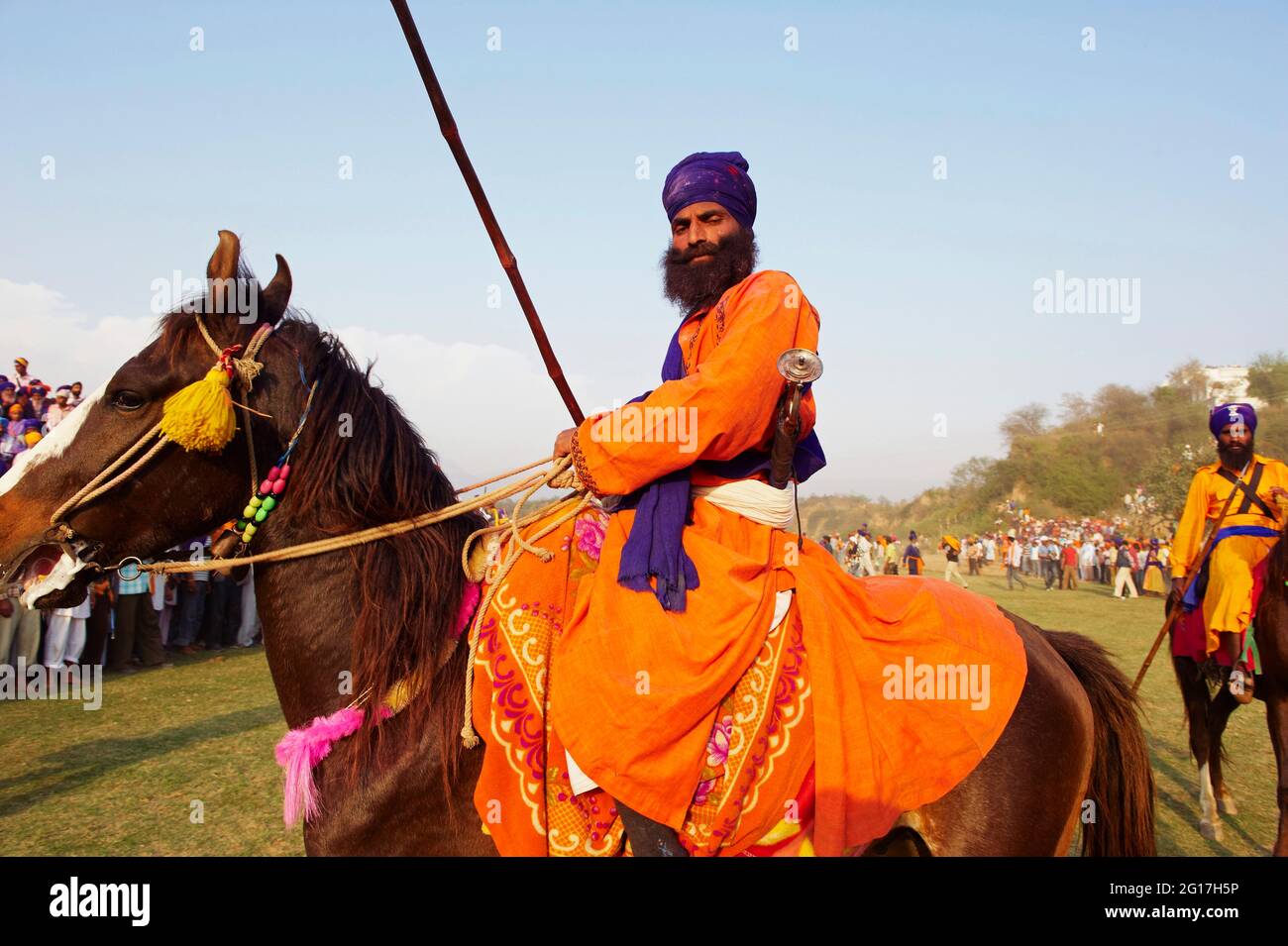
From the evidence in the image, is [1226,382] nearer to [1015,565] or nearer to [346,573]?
[1015,565]

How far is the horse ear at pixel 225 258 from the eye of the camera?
2.38m

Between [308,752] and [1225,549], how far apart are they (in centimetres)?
672

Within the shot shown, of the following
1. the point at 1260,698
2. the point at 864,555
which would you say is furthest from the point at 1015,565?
the point at 1260,698

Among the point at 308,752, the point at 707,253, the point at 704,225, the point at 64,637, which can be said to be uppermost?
the point at 704,225

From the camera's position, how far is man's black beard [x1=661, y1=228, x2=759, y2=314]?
2871mm

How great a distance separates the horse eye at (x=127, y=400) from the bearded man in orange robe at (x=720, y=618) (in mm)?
1342

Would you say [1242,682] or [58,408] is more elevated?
[58,408]

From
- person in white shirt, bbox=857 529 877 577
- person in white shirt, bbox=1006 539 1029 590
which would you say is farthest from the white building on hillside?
person in white shirt, bbox=857 529 877 577

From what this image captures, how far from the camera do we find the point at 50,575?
7.45 feet

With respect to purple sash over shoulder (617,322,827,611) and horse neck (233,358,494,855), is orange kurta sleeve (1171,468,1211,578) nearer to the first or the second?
purple sash over shoulder (617,322,827,611)

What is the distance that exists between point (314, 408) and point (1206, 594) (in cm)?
680

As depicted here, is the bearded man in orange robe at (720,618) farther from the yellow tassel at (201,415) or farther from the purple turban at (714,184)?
the yellow tassel at (201,415)

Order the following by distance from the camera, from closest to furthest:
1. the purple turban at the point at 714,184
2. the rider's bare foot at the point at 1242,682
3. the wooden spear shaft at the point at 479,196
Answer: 1. the wooden spear shaft at the point at 479,196
2. the purple turban at the point at 714,184
3. the rider's bare foot at the point at 1242,682

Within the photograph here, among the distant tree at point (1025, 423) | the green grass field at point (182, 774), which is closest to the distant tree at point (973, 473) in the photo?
the distant tree at point (1025, 423)
